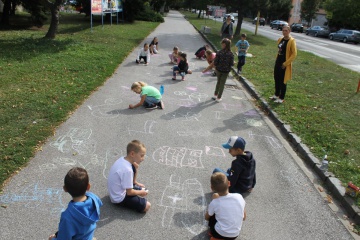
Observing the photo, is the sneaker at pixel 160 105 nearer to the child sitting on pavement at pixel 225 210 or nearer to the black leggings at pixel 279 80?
the black leggings at pixel 279 80

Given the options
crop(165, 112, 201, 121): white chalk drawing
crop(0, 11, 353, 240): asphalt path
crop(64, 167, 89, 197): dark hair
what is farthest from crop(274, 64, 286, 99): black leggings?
crop(64, 167, 89, 197): dark hair

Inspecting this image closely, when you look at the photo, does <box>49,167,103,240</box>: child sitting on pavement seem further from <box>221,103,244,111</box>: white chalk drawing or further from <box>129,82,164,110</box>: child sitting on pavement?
<box>221,103,244,111</box>: white chalk drawing

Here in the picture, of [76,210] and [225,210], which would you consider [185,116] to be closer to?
[225,210]

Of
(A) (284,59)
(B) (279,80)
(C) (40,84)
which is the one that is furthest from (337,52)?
(C) (40,84)

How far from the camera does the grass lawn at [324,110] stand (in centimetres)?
565

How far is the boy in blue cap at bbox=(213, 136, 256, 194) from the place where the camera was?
13.6ft

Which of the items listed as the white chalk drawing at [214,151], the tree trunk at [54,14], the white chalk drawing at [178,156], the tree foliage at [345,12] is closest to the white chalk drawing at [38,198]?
the white chalk drawing at [178,156]

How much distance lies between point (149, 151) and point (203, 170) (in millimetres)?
1044

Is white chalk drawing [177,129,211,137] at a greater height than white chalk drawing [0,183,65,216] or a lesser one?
greater

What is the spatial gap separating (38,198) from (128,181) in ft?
3.95

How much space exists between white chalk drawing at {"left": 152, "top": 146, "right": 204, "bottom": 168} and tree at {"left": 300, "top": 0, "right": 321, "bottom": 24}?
205 feet

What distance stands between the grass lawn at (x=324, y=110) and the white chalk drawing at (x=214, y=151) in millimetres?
1790

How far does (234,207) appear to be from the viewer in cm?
331

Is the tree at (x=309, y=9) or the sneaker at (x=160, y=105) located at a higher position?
the tree at (x=309, y=9)
